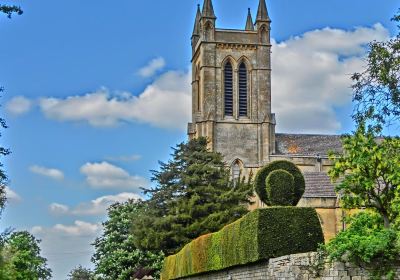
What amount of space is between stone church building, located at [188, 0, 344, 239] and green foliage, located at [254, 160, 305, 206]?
57220mm

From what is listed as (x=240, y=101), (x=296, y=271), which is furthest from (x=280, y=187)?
(x=240, y=101)

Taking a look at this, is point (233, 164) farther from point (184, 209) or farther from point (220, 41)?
point (184, 209)

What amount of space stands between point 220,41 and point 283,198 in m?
65.6

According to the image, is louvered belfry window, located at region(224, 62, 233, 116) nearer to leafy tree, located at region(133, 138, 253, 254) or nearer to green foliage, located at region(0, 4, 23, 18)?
leafy tree, located at region(133, 138, 253, 254)

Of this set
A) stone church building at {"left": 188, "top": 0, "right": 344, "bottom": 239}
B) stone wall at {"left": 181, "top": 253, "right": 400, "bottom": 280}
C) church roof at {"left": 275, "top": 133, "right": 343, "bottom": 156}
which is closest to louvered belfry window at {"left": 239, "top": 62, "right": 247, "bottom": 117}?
stone church building at {"left": 188, "top": 0, "right": 344, "bottom": 239}

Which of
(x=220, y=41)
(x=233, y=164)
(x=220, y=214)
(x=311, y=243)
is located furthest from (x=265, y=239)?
(x=220, y=41)

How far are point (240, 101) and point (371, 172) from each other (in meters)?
63.9

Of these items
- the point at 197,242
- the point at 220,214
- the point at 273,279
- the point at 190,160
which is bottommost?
the point at 273,279

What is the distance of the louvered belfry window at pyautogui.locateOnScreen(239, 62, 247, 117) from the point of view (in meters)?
84.2

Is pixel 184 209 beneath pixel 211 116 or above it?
beneath

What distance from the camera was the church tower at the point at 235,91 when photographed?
81562 mm

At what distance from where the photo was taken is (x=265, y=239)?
19.9m

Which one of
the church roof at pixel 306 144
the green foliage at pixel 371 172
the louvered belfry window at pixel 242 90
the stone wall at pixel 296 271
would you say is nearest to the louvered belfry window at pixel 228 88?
the louvered belfry window at pixel 242 90

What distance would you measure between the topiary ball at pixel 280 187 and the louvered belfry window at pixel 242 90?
208 feet
